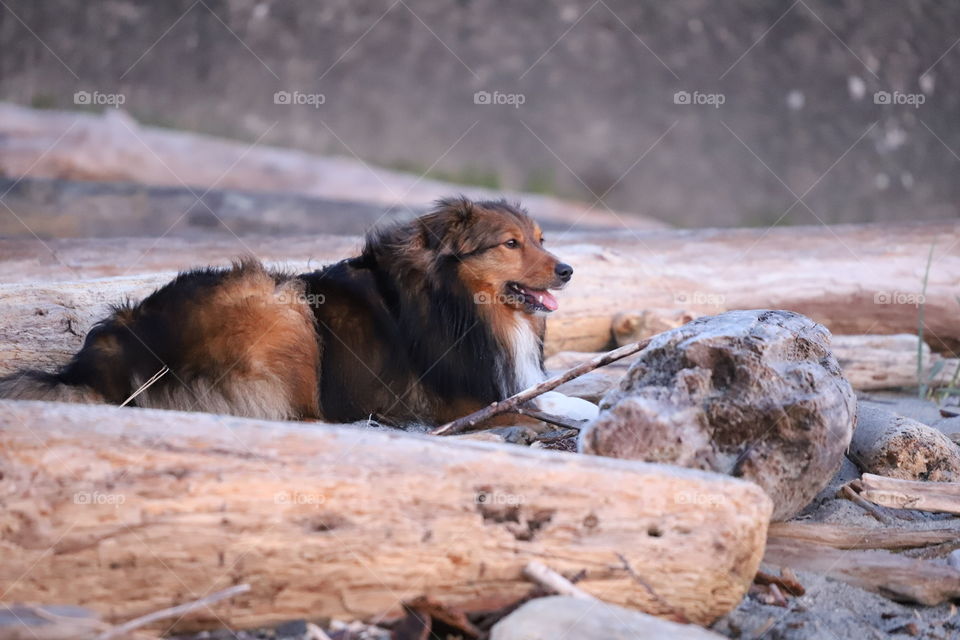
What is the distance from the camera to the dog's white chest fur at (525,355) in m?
5.48

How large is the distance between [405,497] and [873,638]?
1.73 metres

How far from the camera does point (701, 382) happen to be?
152 inches

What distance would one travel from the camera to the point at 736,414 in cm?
382

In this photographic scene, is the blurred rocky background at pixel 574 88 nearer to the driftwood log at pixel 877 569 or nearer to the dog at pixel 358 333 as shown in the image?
the dog at pixel 358 333

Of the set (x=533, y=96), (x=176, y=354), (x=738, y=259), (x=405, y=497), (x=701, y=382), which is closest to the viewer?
(x=405, y=497)

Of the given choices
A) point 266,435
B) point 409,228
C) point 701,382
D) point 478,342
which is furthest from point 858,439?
point 266,435

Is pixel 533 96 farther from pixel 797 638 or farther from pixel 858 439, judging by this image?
pixel 797 638

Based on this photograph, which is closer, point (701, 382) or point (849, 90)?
point (701, 382)

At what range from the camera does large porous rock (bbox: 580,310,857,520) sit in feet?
12.2

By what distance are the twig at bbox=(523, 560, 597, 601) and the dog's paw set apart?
1912 millimetres

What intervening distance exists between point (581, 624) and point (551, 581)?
223mm

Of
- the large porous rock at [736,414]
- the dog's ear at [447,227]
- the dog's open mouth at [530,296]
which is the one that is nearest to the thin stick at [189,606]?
the large porous rock at [736,414]

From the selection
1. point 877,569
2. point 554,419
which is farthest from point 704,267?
point 877,569

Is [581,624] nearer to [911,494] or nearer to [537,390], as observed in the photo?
[537,390]
